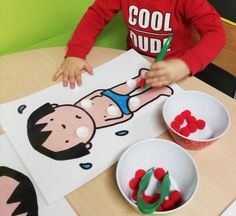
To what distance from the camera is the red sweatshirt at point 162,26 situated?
0.67 metres

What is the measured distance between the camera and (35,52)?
743mm

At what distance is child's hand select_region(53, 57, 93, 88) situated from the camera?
650mm

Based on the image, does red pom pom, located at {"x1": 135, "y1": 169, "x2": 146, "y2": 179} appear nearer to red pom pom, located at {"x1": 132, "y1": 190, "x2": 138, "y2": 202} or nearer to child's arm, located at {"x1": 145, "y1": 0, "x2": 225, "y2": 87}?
red pom pom, located at {"x1": 132, "y1": 190, "x2": 138, "y2": 202}

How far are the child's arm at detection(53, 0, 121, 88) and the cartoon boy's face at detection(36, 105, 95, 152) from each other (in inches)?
3.4

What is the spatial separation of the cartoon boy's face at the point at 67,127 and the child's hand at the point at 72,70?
9 centimetres

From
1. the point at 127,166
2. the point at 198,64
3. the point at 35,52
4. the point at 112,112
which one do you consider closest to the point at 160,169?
the point at 127,166

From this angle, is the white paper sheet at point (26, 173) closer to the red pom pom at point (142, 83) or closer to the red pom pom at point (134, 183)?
the red pom pom at point (134, 183)

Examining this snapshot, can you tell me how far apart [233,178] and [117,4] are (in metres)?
0.54

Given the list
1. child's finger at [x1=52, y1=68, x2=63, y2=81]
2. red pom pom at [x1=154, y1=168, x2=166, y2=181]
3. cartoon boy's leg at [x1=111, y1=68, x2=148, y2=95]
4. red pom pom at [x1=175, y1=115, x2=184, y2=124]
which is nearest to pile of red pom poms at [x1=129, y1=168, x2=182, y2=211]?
red pom pom at [x1=154, y1=168, x2=166, y2=181]

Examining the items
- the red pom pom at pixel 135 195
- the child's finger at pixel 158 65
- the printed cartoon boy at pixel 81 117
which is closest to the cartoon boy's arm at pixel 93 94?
the printed cartoon boy at pixel 81 117

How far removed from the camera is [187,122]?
20.9 inches

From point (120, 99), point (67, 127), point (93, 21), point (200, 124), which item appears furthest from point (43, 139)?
point (93, 21)

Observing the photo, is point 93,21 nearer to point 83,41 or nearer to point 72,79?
point 83,41

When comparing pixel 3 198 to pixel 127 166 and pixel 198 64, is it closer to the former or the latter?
pixel 127 166
